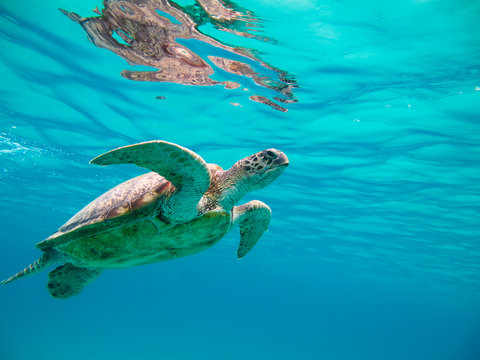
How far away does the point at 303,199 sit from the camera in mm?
17328

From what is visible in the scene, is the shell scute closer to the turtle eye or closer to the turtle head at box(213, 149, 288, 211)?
the turtle head at box(213, 149, 288, 211)

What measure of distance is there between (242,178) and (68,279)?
4.61m

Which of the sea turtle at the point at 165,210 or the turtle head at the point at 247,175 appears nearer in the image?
the sea turtle at the point at 165,210

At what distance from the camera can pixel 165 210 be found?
398 centimetres

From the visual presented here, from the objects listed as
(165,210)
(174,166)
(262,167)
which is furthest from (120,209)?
(262,167)

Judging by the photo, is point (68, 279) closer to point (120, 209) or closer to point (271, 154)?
point (120, 209)

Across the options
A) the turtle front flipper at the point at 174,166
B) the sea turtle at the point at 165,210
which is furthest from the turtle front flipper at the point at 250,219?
the turtle front flipper at the point at 174,166

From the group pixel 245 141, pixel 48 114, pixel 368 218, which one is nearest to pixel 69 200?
pixel 48 114

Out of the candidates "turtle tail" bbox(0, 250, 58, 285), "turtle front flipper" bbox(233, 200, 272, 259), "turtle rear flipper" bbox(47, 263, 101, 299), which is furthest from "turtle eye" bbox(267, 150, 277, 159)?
"turtle rear flipper" bbox(47, 263, 101, 299)

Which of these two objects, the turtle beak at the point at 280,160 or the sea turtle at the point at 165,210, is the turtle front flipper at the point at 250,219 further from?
the turtle beak at the point at 280,160

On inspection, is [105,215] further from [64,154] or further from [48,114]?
[64,154]

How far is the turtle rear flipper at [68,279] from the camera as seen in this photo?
577 centimetres

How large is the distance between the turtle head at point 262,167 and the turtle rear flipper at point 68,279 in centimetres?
430

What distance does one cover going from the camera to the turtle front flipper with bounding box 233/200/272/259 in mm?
5059
